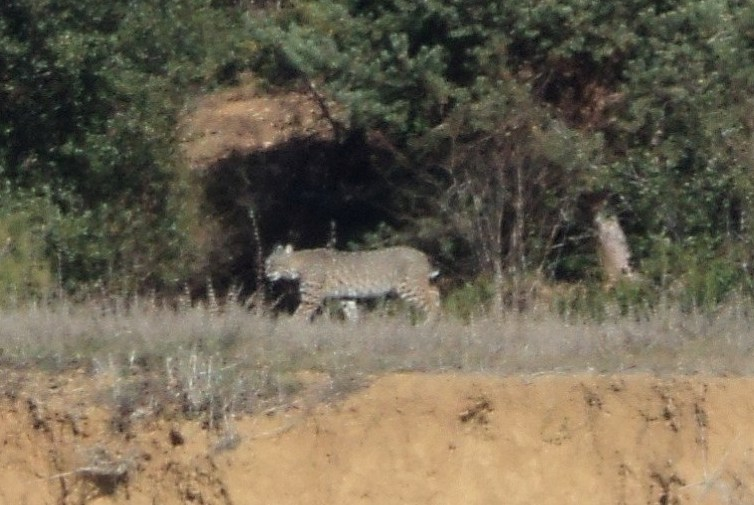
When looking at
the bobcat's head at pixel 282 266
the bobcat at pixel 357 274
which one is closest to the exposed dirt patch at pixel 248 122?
the bobcat's head at pixel 282 266

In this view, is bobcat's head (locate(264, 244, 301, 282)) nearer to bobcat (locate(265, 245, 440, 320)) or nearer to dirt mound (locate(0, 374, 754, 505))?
bobcat (locate(265, 245, 440, 320))

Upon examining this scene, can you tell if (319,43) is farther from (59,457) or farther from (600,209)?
(59,457)

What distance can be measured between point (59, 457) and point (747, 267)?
28.7ft

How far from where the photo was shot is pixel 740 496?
12.4 m

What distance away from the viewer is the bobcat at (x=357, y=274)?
2030 cm

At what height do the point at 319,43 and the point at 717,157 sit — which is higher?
the point at 319,43

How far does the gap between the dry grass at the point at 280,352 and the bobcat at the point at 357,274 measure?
6.10m

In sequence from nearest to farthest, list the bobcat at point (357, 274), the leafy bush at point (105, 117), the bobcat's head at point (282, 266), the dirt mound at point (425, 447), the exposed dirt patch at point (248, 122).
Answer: the dirt mound at point (425, 447)
the leafy bush at point (105, 117)
the bobcat at point (357, 274)
the bobcat's head at point (282, 266)
the exposed dirt patch at point (248, 122)

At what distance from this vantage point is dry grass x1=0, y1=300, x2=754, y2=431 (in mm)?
12516

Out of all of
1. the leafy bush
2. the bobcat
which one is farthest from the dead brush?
the bobcat

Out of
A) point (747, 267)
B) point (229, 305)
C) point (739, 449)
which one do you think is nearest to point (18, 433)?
point (229, 305)

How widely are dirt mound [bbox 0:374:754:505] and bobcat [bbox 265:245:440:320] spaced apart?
24.5ft

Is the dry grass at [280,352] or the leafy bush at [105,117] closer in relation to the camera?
the dry grass at [280,352]

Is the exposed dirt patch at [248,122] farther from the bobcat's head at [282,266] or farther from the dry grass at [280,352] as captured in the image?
the dry grass at [280,352]
